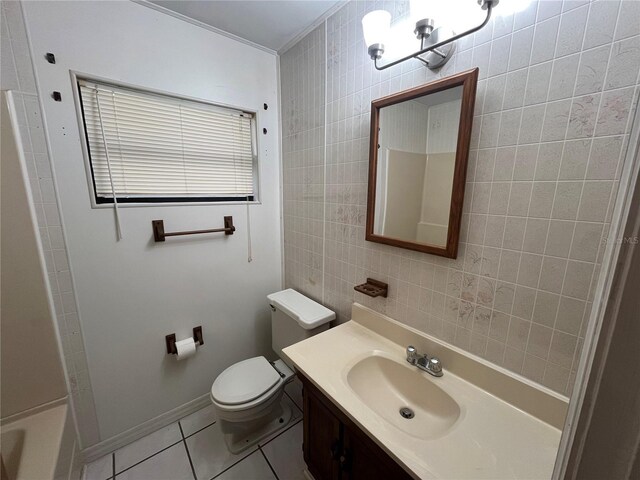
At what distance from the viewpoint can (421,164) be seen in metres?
1.07

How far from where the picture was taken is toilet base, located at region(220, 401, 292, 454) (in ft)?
5.00

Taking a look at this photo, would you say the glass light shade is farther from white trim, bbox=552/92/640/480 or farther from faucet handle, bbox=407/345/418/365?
faucet handle, bbox=407/345/418/365

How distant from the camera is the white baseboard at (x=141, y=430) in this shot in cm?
145

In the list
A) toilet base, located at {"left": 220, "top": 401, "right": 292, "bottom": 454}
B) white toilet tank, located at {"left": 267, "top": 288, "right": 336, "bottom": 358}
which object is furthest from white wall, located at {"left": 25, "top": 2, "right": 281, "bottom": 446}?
toilet base, located at {"left": 220, "top": 401, "right": 292, "bottom": 454}

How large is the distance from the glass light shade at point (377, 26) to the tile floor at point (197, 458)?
2.06 metres

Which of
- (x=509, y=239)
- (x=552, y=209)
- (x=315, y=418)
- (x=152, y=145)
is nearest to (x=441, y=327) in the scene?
(x=509, y=239)

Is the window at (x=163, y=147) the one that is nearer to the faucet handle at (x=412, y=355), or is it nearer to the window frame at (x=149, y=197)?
the window frame at (x=149, y=197)

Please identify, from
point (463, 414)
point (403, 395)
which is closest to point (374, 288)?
point (403, 395)

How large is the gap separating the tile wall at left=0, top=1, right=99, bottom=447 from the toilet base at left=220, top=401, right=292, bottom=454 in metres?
0.71

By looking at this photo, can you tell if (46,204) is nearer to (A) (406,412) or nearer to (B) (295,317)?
(B) (295,317)

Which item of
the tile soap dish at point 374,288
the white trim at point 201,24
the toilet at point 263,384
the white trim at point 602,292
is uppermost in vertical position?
the white trim at point 201,24

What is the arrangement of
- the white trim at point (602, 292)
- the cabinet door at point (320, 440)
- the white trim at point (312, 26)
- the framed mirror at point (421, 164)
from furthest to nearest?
1. the white trim at point (312, 26)
2. the cabinet door at point (320, 440)
3. the framed mirror at point (421, 164)
4. the white trim at point (602, 292)

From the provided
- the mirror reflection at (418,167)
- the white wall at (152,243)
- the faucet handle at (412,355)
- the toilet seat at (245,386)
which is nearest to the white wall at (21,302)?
the white wall at (152,243)

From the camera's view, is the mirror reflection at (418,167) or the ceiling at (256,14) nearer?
the mirror reflection at (418,167)
